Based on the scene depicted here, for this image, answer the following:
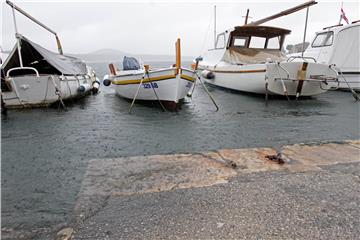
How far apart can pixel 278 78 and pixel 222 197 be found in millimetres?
8771

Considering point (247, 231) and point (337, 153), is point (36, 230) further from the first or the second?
point (337, 153)

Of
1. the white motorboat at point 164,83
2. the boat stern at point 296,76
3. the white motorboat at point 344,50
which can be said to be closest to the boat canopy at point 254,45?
the white motorboat at point 344,50

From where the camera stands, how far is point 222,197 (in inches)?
111

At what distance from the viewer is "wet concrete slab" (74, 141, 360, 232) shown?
10.0 ft

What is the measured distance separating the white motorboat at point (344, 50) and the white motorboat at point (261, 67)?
6.85ft

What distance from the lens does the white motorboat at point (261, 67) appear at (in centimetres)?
1031

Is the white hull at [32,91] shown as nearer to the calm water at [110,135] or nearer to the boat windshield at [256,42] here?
the calm water at [110,135]

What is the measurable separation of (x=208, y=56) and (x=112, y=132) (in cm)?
1179

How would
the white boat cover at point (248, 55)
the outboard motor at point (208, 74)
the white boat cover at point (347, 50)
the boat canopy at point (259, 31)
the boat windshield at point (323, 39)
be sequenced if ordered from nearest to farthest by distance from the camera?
the white boat cover at point (347, 50) < the boat canopy at point (259, 31) < the white boat cover at point (248, 55) < the boat windshield at point (323, 39) < the outboard motor at point (208, 74)

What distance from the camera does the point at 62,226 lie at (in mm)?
2402

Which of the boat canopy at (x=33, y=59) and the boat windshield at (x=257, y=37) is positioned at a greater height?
the boat windshield at (x=257, y=37)

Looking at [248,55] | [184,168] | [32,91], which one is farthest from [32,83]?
[248,55]

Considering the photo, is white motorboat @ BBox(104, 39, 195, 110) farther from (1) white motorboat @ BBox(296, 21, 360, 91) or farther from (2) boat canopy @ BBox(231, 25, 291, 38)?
(1) white motorboat @ BBox(296, 21, 360, 91)

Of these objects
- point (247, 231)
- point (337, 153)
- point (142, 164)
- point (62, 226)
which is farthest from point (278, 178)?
point (62, 226)
